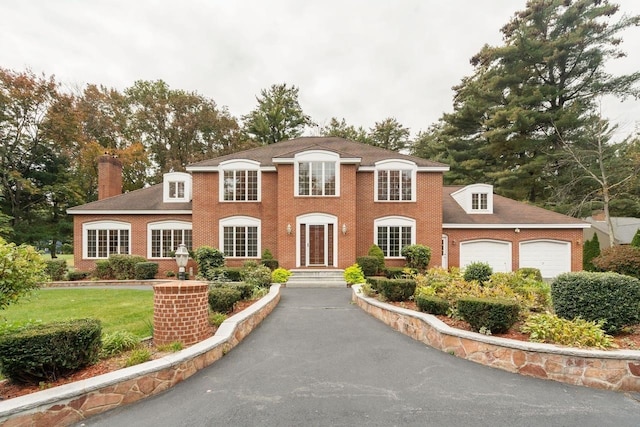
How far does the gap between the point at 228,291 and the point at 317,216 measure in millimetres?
8237

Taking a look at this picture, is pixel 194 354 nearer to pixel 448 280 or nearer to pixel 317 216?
pixel 448 280

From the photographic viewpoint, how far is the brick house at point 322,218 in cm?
1467

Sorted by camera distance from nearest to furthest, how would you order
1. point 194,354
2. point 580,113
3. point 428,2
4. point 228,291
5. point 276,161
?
point 194,354
point 228,291
point 428,2
point 276,161
point 580,113

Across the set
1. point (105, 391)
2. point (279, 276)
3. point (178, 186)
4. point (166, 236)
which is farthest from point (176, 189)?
point (105, 391)

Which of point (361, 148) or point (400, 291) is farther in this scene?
point (361, 148)

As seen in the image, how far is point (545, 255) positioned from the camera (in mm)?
16281

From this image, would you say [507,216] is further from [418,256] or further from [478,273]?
[478,273]

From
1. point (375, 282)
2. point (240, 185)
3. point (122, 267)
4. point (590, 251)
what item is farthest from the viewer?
point (590, 251)

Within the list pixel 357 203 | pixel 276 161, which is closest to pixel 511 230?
pixel 357 203

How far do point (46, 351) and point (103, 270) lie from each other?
13718mm

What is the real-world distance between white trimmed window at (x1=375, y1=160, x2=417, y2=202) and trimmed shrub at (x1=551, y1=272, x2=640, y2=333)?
35.2 ft

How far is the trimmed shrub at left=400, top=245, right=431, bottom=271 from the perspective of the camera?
47.9 ft

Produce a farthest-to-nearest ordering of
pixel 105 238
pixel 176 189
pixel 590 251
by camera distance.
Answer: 1. pixel 590 251
2. pixel 176 189
3. pixel 105 238

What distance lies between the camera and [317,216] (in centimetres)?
1468
